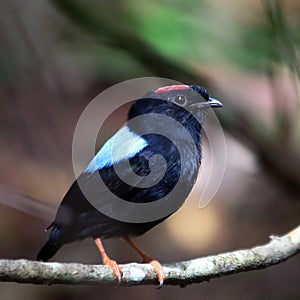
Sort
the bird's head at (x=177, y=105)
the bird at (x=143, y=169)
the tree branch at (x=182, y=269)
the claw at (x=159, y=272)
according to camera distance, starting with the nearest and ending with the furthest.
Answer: the tree branch at (x=182, y=269) < the claw at (x=159, y=272) < the bird at (x=143, y=169) < the bird's head at (x=177, y=105)

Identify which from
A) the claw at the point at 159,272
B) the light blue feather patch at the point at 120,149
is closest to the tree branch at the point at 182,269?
the claw at the point at 159,272

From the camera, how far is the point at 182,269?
365cm

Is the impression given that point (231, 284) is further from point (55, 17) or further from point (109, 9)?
point (55, 17)

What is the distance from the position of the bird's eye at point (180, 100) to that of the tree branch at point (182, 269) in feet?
2.82

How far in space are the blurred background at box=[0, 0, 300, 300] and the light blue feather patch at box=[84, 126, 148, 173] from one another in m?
1.16

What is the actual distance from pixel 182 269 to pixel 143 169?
56 centimetres

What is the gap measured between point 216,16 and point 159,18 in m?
1.37

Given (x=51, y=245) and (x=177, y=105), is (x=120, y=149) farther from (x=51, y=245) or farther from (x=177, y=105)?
(x=51, y=245)

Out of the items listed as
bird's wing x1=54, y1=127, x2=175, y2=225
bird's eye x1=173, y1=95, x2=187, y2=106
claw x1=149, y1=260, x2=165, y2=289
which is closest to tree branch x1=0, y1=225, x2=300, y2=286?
claw x1=149, y1=260, x2=165, y2=289

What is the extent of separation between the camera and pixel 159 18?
5.93 metres

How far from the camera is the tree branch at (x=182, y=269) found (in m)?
3.01

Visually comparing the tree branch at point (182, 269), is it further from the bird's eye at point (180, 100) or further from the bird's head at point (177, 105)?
the bird's eye at point (180, 100)

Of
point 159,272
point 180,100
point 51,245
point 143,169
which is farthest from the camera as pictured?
point 51,245

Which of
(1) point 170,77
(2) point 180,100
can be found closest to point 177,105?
(2) point 180,100
